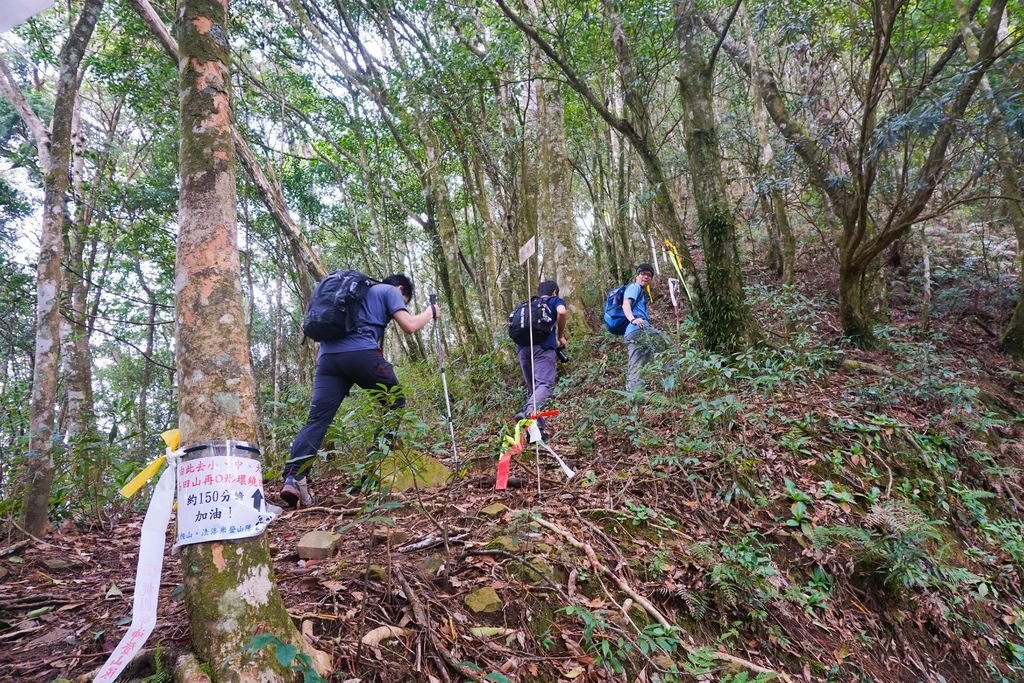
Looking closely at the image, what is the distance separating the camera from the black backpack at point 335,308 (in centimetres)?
392

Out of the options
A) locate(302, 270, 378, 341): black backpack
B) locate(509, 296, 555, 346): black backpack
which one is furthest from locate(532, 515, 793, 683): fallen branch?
locate(509, 296, 555, 346): black backpack

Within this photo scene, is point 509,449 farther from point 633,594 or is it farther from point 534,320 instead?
point 534,320

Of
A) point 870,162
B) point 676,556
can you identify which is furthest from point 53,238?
point 870,162

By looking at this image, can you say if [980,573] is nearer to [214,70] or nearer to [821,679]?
[821,679]

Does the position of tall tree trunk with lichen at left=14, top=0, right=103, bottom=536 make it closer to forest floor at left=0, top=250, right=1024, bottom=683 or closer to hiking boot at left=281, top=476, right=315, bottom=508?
forest floor at left=0, top=250, right=1024, bottom=683

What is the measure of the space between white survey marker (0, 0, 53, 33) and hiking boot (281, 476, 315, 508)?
3.01 meters

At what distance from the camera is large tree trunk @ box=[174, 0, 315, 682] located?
1683 mm

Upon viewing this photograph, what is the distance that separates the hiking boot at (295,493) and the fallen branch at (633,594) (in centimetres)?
181

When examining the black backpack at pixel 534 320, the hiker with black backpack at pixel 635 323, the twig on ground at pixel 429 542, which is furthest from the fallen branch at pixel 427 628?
the hiker with black backpack at pixel 635 323

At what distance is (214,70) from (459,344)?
844 cm

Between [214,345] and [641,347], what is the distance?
498cm

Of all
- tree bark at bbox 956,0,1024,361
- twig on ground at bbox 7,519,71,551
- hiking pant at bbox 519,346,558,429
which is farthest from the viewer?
tree bark at bbox 956,0,1024,361

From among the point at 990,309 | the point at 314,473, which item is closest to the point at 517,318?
the point at 314,473

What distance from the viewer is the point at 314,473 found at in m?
5.27
